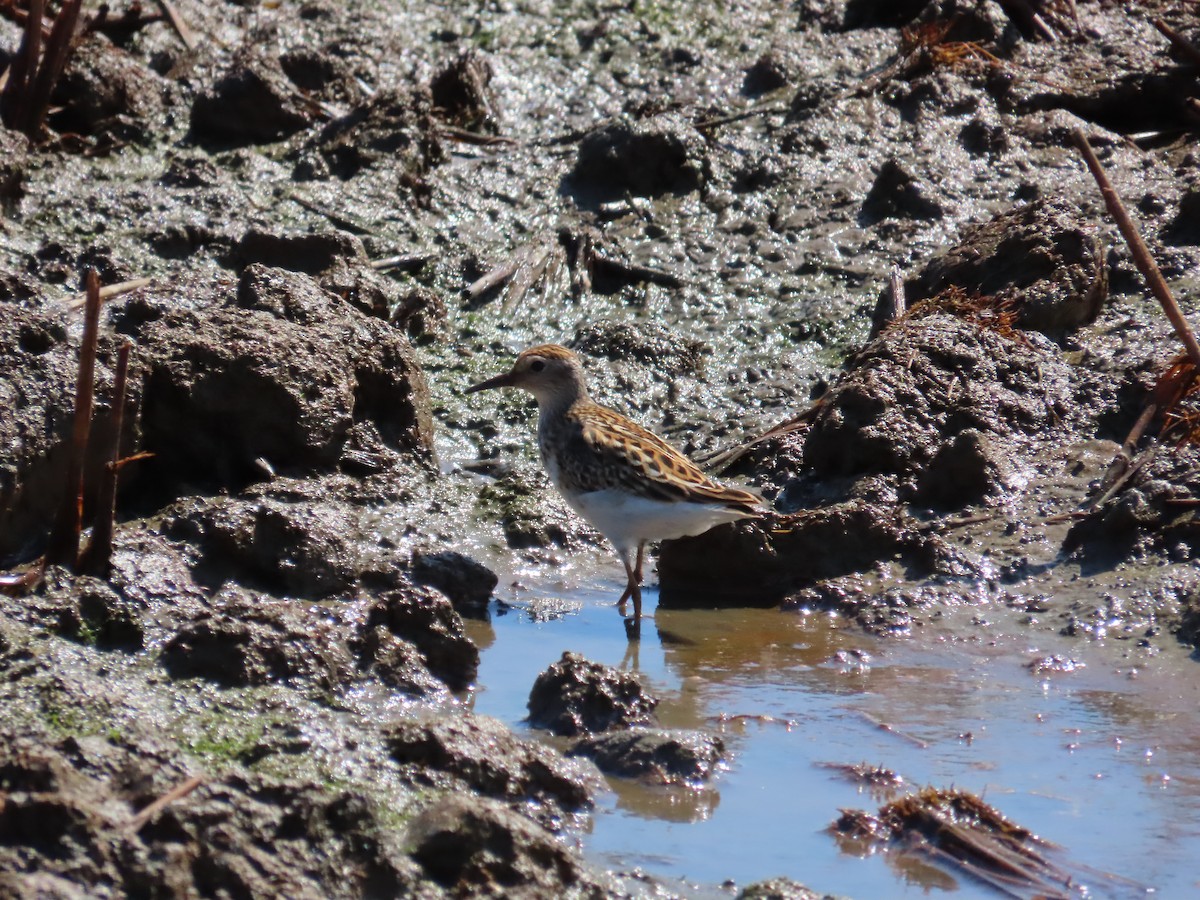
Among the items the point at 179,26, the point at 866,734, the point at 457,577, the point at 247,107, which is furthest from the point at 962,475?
the point at 179,26

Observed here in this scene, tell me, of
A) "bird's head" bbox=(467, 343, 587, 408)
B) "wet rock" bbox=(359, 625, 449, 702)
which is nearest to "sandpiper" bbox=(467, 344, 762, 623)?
"bird's head" bbox=(467, 343, 587, 408)

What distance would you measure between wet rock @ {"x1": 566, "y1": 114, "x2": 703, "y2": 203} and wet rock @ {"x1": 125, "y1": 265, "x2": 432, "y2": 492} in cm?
324

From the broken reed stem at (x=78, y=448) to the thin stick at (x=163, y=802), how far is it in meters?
1.72

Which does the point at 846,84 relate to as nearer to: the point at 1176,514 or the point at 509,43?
the point at 509,43

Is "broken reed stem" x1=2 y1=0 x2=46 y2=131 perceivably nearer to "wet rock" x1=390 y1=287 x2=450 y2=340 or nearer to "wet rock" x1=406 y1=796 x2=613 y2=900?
"wet rock" x1=390 y1=287 x2=450 y2=340

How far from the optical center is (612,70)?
474 inches

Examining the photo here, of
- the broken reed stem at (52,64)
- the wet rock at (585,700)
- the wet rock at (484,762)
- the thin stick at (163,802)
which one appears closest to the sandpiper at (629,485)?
the wet rock at (585,700)

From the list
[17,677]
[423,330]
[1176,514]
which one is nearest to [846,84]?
[423,330]

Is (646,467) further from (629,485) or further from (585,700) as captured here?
(585,700)

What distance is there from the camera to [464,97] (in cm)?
1148

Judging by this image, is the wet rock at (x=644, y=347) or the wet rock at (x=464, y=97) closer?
the wet rock at (x=644, y=347)

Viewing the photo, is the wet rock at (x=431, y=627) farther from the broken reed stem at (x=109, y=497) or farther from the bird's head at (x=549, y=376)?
the bird's head at (x=549, y=376)

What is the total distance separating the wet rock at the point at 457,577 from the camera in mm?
6812

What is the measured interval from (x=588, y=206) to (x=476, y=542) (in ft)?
11.9
